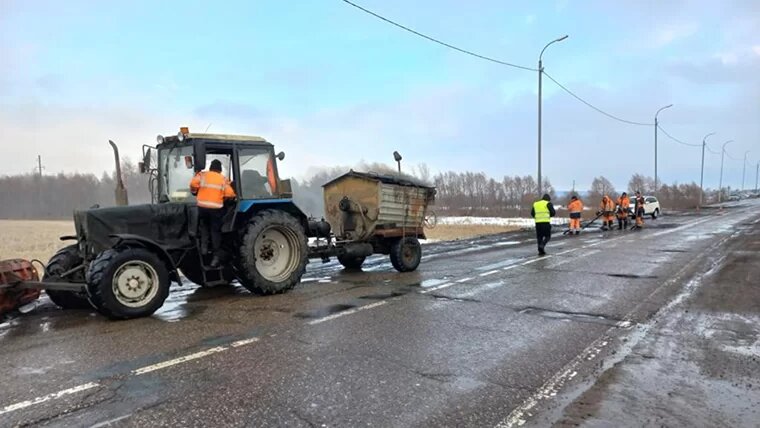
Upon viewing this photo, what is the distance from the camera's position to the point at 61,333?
229 inches

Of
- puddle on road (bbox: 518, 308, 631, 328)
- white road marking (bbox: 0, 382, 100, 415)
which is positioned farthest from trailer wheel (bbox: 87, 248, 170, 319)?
puddle on road (bbox: 518, 308, 631, 328)

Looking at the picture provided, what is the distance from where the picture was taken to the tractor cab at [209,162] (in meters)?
7.71

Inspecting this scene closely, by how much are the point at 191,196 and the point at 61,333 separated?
2510 millimetres

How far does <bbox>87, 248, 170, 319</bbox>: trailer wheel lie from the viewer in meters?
6.08

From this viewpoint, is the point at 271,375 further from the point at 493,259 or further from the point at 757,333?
the point at 493,259

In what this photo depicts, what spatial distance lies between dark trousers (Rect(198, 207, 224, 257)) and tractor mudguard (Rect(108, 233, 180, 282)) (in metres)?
0.49

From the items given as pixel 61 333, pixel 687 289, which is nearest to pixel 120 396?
pixel 61 333

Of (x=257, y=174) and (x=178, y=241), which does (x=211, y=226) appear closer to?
(x=178, y=241)

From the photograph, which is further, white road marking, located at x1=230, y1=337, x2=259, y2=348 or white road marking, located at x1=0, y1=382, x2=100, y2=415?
white road marking, located at x1=230, y1=337, x2=259, y2=348

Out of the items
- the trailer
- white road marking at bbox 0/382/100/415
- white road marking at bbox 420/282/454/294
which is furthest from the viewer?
the trailer

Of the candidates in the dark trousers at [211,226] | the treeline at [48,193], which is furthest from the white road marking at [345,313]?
the treeline at [48,193]

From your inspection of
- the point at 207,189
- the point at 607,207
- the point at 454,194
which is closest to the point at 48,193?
the point at 454,194

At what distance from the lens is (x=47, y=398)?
3.91 metres

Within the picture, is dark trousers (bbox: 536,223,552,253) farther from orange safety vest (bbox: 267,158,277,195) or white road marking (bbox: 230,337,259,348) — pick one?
white road marking (bbox: 230,337,259,348)
